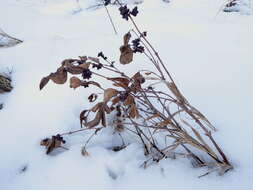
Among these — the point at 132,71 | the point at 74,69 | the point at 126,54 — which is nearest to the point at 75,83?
the point at 74,69

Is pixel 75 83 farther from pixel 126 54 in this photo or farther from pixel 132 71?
pixel 132 71

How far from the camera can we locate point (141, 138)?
2.94ft

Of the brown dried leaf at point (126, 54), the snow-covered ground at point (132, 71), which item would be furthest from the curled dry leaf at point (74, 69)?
the snow-covered ground at point (132, 71)

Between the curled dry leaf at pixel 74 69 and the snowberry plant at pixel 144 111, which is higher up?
the curled dry leaf at pixel 74 69

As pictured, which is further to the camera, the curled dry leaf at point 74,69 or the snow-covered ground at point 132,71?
the snow-covered ground at point 132,71

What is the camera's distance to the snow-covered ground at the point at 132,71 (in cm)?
85

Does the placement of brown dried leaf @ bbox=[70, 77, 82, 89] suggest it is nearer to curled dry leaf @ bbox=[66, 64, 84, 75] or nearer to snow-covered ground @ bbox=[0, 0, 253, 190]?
curled dry leaf @ bbox=[66, 64, 84, 75]

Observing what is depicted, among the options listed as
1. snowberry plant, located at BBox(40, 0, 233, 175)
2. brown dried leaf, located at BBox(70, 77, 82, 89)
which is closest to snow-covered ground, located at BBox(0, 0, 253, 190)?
snowberry plant, located at BBox(40, 0, 233, 175)

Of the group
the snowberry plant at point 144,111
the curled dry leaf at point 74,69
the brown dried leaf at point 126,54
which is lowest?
the snowberry plant at point 144,111

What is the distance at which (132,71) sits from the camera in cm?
121

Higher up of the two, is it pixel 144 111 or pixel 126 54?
pixel 126 54

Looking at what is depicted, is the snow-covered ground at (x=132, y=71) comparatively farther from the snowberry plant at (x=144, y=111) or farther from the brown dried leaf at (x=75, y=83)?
the brown dried leaf at (x=75, y=83)

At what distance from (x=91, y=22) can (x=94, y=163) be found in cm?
Answer: 112

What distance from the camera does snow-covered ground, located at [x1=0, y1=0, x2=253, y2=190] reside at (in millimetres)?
A: 852
